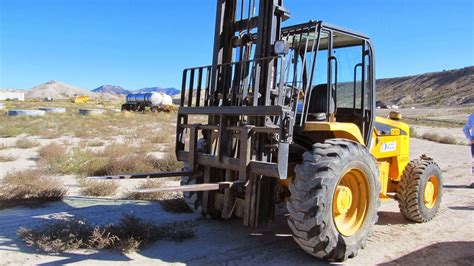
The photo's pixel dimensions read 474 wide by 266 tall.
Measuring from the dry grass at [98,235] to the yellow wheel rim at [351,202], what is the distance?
2.07 meters

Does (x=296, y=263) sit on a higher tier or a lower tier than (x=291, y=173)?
lower

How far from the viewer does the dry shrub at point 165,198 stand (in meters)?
7.73

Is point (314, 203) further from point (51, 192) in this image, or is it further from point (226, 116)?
point (51, 192)

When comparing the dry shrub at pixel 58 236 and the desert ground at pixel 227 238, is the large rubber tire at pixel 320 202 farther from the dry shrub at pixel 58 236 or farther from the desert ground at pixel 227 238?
the dry shrub at pixel 58 236

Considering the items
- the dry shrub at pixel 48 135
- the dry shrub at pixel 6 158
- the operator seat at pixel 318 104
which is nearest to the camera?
the operator seat at pixel 318 104

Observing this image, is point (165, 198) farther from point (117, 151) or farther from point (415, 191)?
point (117, 151)

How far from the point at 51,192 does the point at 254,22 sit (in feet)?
15.9

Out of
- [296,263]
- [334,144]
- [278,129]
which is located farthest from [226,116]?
[296,263]

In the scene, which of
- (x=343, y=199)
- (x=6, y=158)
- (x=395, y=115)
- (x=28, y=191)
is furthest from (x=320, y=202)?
(x=6, y=158)

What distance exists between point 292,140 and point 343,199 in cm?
103

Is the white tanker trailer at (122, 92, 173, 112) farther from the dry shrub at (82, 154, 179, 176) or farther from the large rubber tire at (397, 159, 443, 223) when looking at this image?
the large rubber tire at (397, 159, 443, 223)

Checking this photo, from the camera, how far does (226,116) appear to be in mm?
6203

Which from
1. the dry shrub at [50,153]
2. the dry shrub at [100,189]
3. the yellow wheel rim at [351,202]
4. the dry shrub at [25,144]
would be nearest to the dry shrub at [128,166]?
the dry shrub at [100,189]

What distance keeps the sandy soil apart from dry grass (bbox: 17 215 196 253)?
0.11 meters
